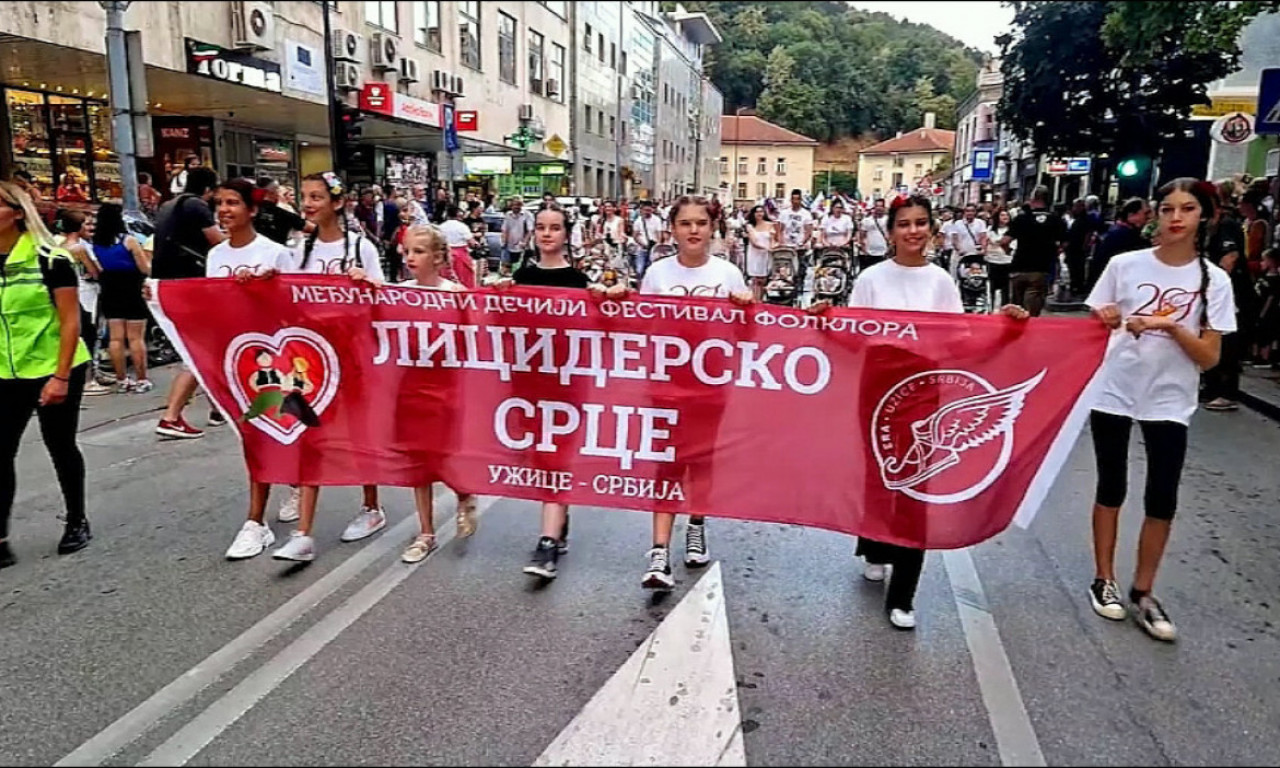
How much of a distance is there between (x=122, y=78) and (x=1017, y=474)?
416 inches

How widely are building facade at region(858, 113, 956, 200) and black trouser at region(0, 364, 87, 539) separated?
312ft

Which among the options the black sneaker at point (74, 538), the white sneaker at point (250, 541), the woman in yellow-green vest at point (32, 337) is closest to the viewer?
the woman in yellow-green vest at point (32, 337)

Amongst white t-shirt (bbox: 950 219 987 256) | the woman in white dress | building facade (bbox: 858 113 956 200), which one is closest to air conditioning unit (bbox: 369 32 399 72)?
the woman in white dress

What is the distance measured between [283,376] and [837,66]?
3813 cm

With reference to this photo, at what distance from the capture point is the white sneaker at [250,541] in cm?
467

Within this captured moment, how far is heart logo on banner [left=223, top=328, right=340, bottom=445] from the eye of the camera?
458cm

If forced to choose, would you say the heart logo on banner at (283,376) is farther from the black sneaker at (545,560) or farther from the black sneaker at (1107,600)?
the black sneaker at (1107,600)

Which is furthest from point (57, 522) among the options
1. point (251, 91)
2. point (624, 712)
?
point (251, 91)

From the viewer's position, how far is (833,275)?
612 inches

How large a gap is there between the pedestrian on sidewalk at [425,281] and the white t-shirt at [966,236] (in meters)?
12.9

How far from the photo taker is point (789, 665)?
11.7ft

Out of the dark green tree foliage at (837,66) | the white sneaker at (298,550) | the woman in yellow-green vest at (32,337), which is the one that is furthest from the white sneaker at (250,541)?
the dark green tree foliage at (837,66)

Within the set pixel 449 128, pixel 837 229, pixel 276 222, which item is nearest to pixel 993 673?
pixel 276 222

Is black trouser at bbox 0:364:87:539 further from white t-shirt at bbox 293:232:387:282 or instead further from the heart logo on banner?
white t-shirt at bbox 293:232:387:282
